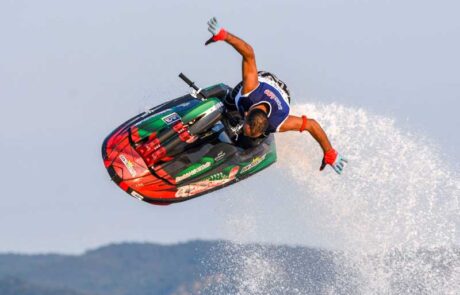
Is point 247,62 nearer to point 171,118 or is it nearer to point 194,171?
point 171,118

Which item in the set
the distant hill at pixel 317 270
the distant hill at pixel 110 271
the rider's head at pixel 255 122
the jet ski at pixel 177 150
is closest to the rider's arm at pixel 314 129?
the jet ski at pixel 177 150

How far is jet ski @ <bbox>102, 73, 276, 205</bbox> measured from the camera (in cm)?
1944

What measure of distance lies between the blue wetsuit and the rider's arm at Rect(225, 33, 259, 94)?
4.5 inches

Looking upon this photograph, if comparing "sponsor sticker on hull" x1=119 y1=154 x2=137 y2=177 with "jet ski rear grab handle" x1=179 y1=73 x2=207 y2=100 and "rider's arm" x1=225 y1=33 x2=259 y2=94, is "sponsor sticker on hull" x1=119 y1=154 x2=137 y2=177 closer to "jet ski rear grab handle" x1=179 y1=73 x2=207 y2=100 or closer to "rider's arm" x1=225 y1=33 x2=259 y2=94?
"jet ski rear grab handle" x1=179 y1=73 x2=207 y2=100

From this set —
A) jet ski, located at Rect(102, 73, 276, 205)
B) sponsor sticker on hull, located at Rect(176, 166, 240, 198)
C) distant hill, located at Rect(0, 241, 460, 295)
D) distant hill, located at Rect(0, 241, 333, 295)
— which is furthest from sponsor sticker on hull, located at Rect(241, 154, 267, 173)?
distant hill, located at Rect(0, 241, 333, 295)

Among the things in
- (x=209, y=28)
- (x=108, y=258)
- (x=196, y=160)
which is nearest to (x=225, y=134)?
(x=196, y=160)

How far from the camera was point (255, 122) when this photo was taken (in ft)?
59.8

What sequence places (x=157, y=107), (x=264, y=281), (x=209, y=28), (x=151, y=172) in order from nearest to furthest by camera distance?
1. (x=209, y=28)
2. (x=151, y=172)
3. (x=157, y=107)
4. (x=264, y=281)

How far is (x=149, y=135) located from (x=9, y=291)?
69.7 m

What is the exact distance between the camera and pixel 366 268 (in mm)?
25406

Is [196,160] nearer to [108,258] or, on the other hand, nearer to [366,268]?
[366,268]

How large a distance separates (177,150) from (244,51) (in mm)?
2203

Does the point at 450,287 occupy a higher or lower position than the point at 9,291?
higher

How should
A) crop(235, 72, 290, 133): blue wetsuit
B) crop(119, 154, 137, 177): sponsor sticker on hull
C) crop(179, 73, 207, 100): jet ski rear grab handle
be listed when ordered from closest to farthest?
crop(235, 72, 290, 133): blue wetsuit < crop(119, 154, 137, 177): sponsor sticker on hull < crop(179, 73, 207, 100): jet ski rear grab handle
